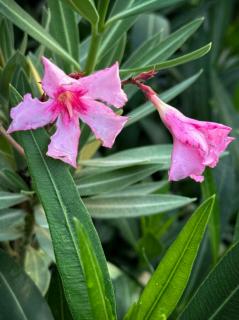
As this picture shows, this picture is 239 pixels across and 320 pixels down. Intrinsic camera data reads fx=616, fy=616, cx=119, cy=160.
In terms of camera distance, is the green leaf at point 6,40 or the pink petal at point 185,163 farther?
the green leaf at point 6,40

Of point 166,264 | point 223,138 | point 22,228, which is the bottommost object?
point 22,228

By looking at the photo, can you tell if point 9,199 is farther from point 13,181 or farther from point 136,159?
point 136,159

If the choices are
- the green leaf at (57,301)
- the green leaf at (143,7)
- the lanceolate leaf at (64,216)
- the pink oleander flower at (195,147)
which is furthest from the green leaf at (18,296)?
the green leaf at (143,7)

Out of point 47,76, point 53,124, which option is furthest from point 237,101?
point 47,76

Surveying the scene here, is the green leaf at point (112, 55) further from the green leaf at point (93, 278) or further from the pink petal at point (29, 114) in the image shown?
the green leaf at point (93, 278)

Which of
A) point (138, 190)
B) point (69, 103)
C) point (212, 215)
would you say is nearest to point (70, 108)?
point (69, 103)

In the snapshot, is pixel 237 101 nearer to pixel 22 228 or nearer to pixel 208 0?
pixel 208 0
